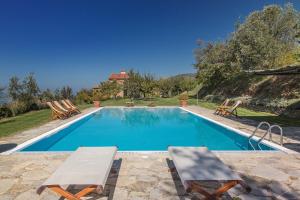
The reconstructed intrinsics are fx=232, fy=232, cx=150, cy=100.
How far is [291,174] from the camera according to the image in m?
4.23

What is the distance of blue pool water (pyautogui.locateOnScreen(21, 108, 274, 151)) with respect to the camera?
7.73 meters

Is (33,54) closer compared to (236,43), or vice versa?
(236,43)

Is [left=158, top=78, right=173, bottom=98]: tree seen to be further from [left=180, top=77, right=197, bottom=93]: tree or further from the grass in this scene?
the grass

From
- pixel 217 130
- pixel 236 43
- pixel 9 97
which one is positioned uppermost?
pixel 236 43

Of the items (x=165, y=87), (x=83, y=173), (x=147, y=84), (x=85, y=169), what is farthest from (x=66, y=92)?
(x=83, y=173)

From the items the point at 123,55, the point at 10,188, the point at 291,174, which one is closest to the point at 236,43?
the point at 291,174

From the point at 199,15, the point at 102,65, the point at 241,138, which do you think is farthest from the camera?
the point at 102,65

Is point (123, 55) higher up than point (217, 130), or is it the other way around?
point (123, 55)

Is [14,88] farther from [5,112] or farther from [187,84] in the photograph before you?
[187,84]

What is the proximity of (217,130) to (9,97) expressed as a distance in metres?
16.3

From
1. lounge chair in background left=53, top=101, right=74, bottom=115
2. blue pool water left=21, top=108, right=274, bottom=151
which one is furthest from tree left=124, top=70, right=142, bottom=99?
lounge chair in background left=53, top=101, right=74, bottom=115

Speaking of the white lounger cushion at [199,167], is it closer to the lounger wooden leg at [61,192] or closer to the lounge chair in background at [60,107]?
the lounger wooden leg at [61,192]

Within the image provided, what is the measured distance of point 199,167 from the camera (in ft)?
11.5

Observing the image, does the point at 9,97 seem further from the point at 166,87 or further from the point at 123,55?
the point at 123,55
